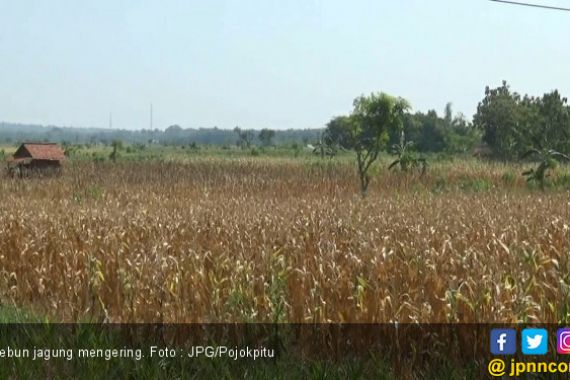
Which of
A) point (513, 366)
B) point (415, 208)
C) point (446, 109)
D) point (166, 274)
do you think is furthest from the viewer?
point (446, 109)

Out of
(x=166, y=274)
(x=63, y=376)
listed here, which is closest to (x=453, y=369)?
(x=63, y=376)

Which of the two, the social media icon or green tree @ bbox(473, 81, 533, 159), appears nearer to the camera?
the social media icon

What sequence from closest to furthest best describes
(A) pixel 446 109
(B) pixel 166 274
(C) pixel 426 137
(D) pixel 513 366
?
(D) pixel 513 366 < (B) pixel 166 274 < (C) pixel 426 137 < (A) pixel 446 109

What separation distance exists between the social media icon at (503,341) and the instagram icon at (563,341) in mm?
311

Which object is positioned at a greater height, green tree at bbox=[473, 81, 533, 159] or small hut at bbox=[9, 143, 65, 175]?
green tree at bbox=[473, 81, 533, 159]

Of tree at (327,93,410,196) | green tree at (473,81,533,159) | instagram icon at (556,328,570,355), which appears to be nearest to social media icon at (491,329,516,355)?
instagram icon at (556,328,570,355)

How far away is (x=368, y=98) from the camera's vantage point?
88.6 feet

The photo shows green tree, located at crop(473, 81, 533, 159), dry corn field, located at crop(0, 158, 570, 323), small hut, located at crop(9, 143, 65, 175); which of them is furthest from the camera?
green tree, located at crop(473, 81, 533, 159)

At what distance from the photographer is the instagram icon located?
4781 millimetres

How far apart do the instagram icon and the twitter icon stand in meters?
0.09

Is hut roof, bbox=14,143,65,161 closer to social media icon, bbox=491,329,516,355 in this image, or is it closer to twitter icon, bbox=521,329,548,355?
social media icon, bbox=491,329,516,355

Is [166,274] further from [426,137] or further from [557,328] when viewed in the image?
[426,137]

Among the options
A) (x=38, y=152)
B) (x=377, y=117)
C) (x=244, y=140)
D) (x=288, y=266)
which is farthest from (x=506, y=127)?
(x=244, y=140)

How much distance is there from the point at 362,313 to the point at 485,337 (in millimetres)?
1040
